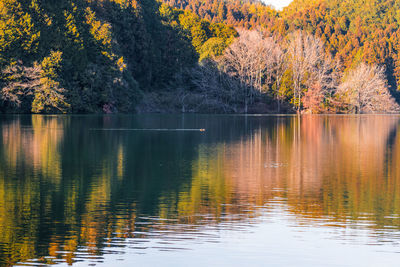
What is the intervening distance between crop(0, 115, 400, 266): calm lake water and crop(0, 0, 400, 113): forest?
3960 centimetres

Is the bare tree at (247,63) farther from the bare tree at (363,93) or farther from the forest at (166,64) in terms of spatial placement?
the bare tree at (363,93)

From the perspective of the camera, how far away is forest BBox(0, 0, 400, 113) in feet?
207

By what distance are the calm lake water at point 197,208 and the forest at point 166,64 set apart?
39596 millimetres

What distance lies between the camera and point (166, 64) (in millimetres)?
90938

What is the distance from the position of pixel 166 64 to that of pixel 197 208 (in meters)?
79.0

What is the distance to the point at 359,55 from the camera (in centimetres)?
11412

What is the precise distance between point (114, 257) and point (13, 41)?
186 feet

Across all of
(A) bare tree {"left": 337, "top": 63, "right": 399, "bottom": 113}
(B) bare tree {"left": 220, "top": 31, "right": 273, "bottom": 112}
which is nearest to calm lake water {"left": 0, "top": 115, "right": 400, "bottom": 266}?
(B) bare tree {"left": 220, "top": 31, "right": 273, "bottom": 112}

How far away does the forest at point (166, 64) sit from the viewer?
62969 millimetres

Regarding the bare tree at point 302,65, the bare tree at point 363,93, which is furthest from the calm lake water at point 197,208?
the bare tree at point 363,93

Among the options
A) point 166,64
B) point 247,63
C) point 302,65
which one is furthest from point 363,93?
point 166,64

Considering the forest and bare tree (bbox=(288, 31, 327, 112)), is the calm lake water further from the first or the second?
bare tree (bbox=(288, 31, 327, 112))

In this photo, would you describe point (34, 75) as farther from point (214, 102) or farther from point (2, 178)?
point (2, 178)

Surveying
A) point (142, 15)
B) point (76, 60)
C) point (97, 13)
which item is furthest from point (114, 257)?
point (142, 15)
